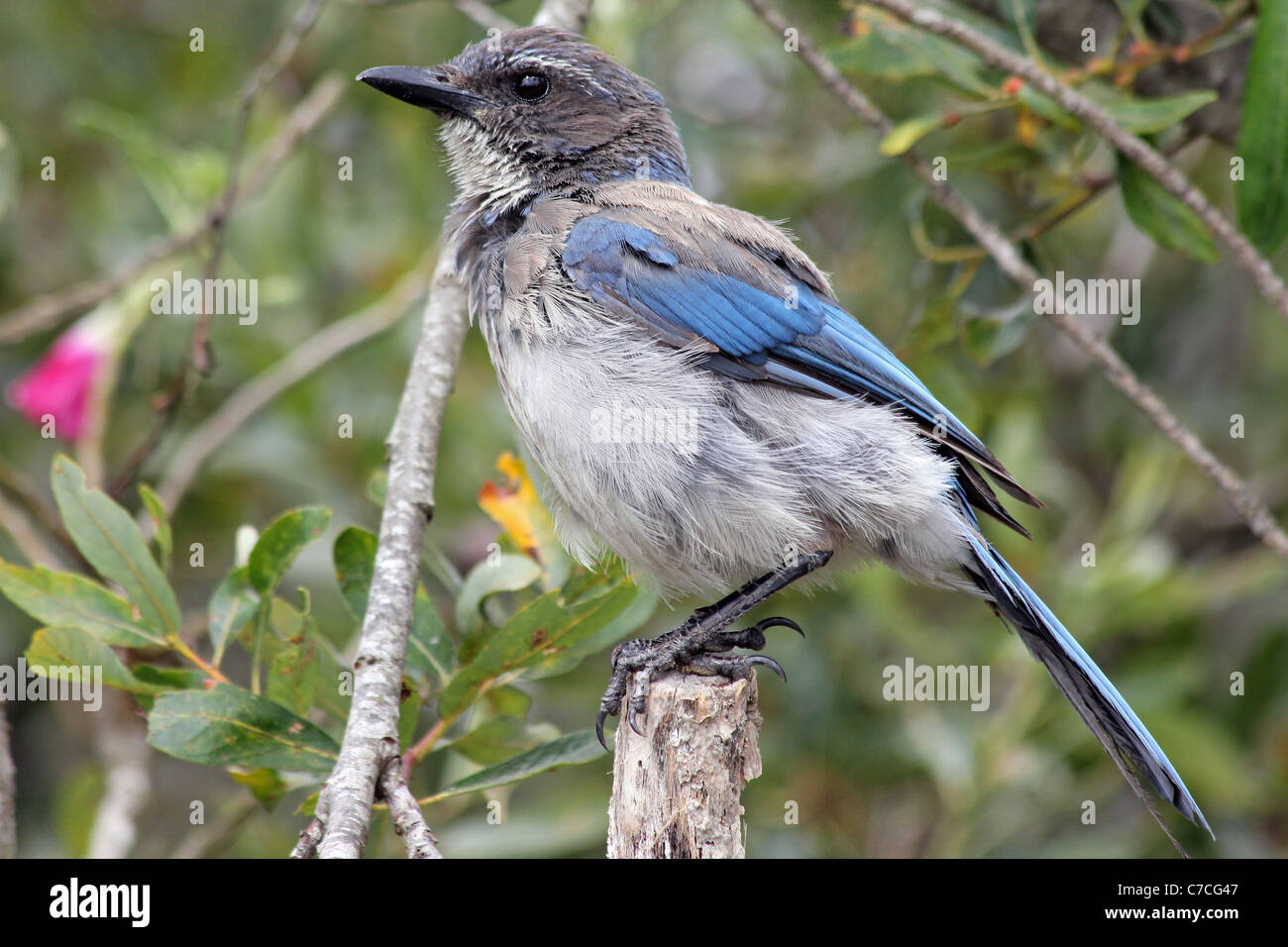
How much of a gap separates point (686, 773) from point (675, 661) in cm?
53

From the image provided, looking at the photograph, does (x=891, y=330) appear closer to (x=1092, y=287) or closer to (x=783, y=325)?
(x=1092, y=287)

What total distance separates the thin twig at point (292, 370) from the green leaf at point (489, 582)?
1.74 m

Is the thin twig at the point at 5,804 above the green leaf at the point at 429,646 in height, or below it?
below

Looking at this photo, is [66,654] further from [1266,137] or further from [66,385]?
[1266,137]

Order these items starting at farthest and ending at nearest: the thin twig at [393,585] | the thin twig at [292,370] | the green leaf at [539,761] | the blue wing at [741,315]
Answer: the thin twig at [292,370] → the blue wing at [741,315] → the green leaf at [539,761] → the thin twig at [393,585]

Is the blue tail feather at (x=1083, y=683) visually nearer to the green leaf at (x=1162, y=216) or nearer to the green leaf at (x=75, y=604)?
the green leaf at (x=1162, y=216)

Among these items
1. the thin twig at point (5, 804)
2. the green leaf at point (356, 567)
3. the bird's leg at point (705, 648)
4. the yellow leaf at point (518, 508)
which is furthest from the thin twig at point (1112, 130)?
the thin twig at point (5, 804)

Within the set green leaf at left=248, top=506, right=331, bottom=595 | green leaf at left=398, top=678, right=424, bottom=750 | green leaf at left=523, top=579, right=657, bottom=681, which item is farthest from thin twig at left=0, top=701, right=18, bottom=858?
green leaf at left=523, top=579, right=657, bottom=681

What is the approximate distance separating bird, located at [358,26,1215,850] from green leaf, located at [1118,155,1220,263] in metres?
1.06

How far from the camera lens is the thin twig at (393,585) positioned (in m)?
2.76

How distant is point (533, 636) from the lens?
333 cm

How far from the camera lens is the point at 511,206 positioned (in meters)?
4.11

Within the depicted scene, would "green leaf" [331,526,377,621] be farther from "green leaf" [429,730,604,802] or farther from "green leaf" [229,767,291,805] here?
"green leaf" [429,730,604,802]
